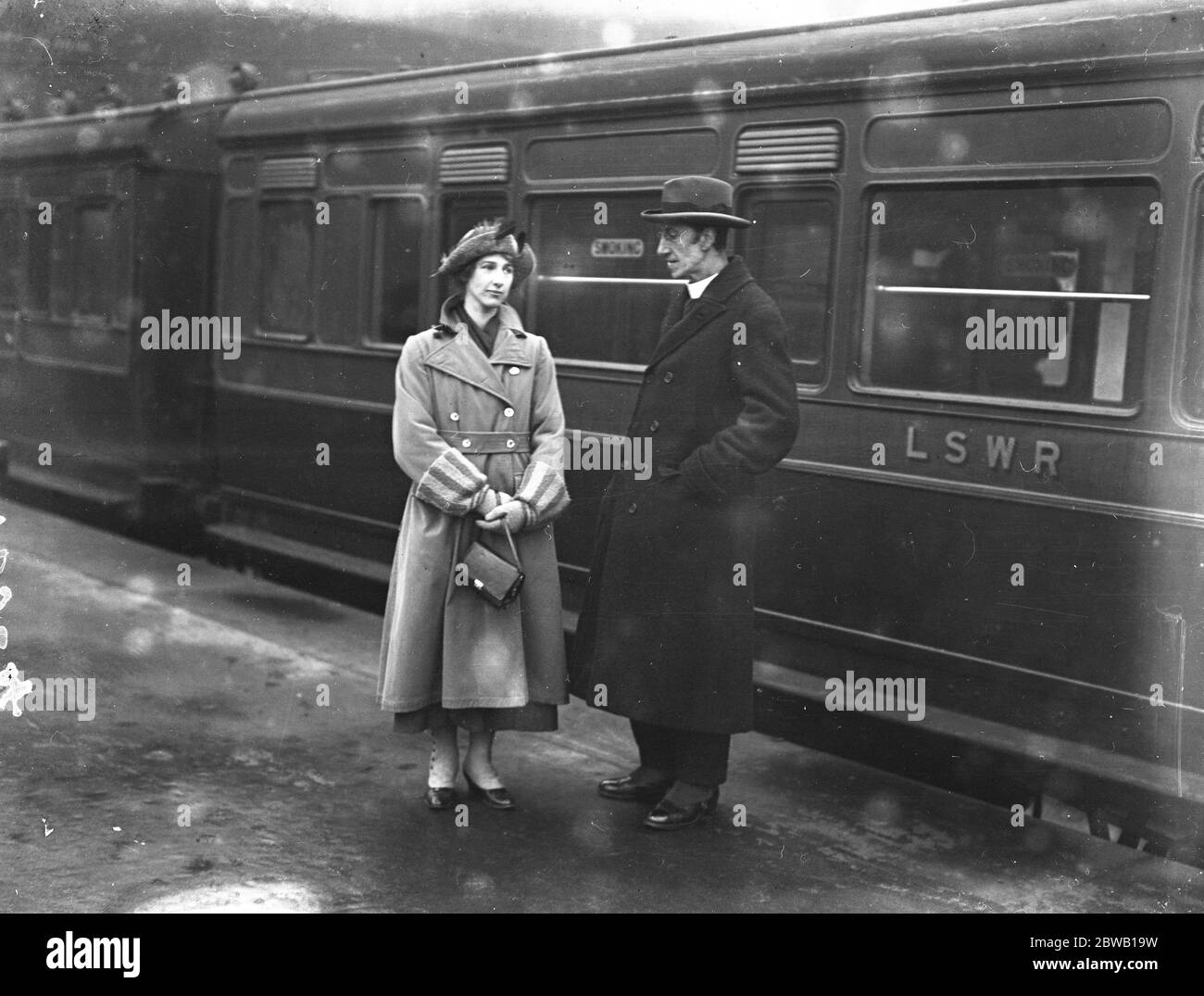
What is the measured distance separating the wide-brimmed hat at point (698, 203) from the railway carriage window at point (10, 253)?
9284 mm

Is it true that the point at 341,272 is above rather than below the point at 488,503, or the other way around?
above

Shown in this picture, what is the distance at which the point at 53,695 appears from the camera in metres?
7.04

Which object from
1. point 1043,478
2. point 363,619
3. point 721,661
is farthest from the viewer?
point 363,619

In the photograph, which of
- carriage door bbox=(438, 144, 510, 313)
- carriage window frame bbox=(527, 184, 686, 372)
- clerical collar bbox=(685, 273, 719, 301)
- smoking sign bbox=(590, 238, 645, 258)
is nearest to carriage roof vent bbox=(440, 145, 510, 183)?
carriage door bbox=(438, 144, 510, 313)

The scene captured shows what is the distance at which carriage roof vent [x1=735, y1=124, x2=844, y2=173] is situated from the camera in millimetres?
6480

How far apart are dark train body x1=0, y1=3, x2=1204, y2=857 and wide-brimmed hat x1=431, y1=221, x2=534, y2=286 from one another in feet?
5.32

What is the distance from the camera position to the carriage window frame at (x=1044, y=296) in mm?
5484

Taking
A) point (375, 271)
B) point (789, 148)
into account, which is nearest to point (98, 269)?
point (375, 271)

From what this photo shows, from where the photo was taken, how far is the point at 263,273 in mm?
10227

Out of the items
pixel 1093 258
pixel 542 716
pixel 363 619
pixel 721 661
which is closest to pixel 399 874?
pixel 542 716

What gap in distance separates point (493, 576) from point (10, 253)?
32.3 feet
